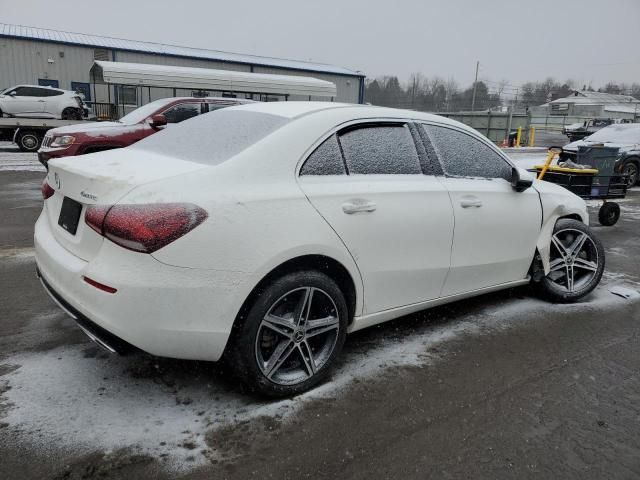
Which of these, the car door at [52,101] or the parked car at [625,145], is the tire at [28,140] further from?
the parked car at [625,145]

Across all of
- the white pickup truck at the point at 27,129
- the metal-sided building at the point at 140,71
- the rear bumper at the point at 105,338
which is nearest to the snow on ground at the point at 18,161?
the white pickup truck at the point at 27,129

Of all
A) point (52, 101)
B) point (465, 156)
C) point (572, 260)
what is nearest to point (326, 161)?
point (465, 156)

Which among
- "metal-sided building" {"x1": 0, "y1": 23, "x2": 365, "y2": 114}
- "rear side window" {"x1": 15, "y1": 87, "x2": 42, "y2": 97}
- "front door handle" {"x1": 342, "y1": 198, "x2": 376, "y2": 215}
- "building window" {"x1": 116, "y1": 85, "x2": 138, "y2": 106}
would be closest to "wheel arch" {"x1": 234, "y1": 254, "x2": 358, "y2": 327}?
"front door handle" {"x1": 342, "y1": 198, "x2": 376, "y2": 215}

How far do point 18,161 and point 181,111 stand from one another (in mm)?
6750

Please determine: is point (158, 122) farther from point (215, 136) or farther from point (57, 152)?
point (215, 136)

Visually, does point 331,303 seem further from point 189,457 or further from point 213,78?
point 213,78

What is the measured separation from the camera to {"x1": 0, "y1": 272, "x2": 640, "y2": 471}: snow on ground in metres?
2.43

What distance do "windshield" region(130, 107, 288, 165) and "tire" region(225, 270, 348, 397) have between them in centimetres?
78

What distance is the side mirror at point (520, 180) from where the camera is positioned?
3893mm

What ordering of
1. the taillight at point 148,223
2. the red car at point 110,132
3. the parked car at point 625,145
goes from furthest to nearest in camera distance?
the parked car at point 625,145, the red car at point 110,132, the taillight at point 148,223

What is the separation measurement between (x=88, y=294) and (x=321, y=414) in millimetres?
1330

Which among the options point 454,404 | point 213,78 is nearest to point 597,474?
point 454,404

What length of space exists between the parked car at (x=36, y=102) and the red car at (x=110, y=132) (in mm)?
10846

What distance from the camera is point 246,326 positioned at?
257 centimetres
